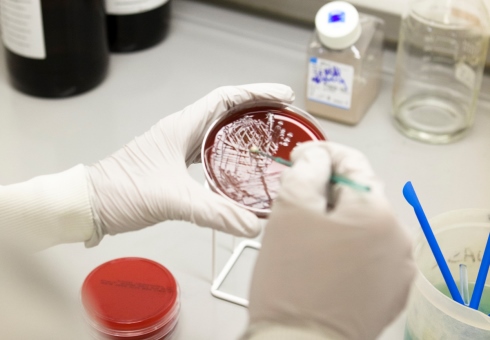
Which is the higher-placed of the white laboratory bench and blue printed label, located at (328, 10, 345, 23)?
blue printed label, located at (328, 10, 345, 23)

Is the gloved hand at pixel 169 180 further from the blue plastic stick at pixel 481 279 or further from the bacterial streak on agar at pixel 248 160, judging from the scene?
the blue plastic stick at pixel 481 279

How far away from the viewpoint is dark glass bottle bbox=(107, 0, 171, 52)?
1.26 metres

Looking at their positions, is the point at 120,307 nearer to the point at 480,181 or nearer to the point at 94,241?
the point at 94,241

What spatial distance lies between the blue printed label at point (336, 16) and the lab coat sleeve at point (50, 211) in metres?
0.50

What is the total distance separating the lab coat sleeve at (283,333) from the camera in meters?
0.59

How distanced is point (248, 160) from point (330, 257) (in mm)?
213

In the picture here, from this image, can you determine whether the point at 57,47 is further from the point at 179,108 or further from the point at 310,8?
the point at 310,8

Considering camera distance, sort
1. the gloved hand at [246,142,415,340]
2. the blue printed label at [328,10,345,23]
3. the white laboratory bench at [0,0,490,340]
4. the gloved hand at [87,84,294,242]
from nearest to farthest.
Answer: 1. the gloved hand at [246,142,415,340]
2. the gloved hand at [87,84,294,242]
3. the white laboratory bench at [0,0,490,340]
4. the blue printed label at [328,10,345,23]

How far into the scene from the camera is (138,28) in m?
1.29

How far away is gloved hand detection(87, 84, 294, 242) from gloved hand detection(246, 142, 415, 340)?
3.6 inches

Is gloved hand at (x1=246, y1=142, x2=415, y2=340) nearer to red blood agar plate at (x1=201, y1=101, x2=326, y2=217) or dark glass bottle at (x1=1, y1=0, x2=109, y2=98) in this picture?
red blood agar plate at (x1=201, y1=101, x2=326, y2=217)

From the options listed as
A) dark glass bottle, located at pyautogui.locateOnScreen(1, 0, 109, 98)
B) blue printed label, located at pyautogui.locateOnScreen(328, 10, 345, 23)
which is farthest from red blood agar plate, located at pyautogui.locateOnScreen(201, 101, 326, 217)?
dark glass bottle, located at pyautogui.locateOnScreen(1, 0, 109, 98)

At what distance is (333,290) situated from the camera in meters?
0.60

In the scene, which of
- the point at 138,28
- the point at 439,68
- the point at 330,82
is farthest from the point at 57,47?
the point at 439,68
